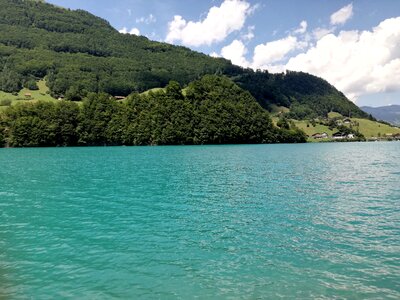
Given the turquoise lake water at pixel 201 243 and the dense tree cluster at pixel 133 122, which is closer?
the turquoise lake water at pixel 201 243

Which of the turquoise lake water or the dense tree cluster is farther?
the dense tree cluster

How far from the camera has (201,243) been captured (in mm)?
19641

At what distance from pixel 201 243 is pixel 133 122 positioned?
16051cm

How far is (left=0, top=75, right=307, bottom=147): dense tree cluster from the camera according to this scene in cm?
16038

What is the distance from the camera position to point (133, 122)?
175750 mm

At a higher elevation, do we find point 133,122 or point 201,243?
point 133,122

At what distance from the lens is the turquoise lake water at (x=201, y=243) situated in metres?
14.2

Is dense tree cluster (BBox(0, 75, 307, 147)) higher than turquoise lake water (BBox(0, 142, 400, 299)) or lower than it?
higher

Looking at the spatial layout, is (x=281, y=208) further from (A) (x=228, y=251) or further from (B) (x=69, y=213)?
(B) (x=69, y=213)

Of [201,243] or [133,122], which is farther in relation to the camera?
[133,122]

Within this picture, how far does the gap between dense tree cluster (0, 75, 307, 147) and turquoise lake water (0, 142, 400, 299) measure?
437 ft

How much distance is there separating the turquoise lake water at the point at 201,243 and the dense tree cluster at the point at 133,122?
437ft

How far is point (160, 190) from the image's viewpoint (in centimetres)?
3759

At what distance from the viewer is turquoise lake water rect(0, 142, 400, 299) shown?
14.2 m
